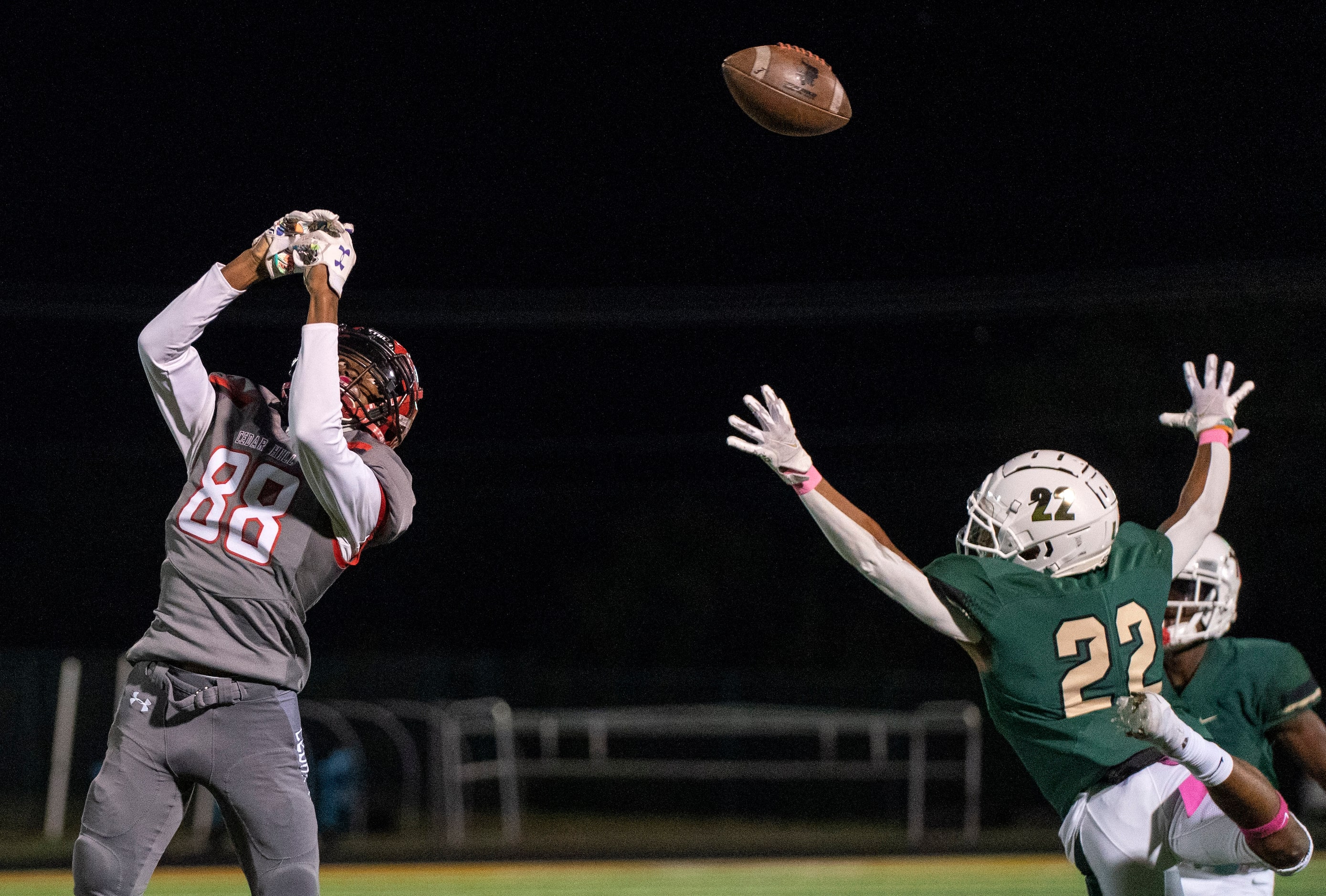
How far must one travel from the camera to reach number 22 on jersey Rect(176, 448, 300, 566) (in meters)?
3.43

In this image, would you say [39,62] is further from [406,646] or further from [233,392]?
[233,392]

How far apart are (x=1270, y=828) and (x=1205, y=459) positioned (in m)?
1.40

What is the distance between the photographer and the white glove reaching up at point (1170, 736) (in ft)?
9.78

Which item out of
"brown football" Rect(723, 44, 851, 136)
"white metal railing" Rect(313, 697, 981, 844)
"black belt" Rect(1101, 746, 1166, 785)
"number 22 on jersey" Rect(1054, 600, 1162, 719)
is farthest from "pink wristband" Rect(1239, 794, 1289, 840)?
"white metal railing" Rect(313, 697, 981, 844)

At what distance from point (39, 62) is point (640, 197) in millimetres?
10595

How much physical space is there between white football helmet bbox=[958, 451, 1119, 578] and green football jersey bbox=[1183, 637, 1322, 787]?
73 centimetres

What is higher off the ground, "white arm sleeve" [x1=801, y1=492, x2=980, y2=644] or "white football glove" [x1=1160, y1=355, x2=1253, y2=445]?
"white football glove" [x1=1160, y1=355, x2=1253, y2=445]

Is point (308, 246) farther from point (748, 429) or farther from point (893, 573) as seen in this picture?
point (893, 573)

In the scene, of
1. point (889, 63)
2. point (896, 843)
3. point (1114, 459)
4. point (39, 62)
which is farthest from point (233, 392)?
point (889, 63)

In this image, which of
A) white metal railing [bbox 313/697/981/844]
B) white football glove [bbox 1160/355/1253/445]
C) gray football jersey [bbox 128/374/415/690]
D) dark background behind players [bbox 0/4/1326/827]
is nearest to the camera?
gray football jersey [bbox 128/374/415/690]

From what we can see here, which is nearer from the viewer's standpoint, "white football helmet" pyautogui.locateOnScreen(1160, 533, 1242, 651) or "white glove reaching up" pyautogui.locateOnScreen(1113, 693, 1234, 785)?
"white glove reaching up" pyautogui.locateOnScreen(1113, 693, 1234, 785)

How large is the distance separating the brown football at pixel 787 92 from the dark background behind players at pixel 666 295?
12.5 m

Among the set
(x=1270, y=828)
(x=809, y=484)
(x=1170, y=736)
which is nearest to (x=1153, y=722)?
(x=1170, y=736)

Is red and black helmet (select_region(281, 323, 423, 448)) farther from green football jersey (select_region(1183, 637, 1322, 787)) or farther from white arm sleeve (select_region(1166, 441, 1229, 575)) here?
green football jersey (select_region(1183, 637, 1322, 787))
